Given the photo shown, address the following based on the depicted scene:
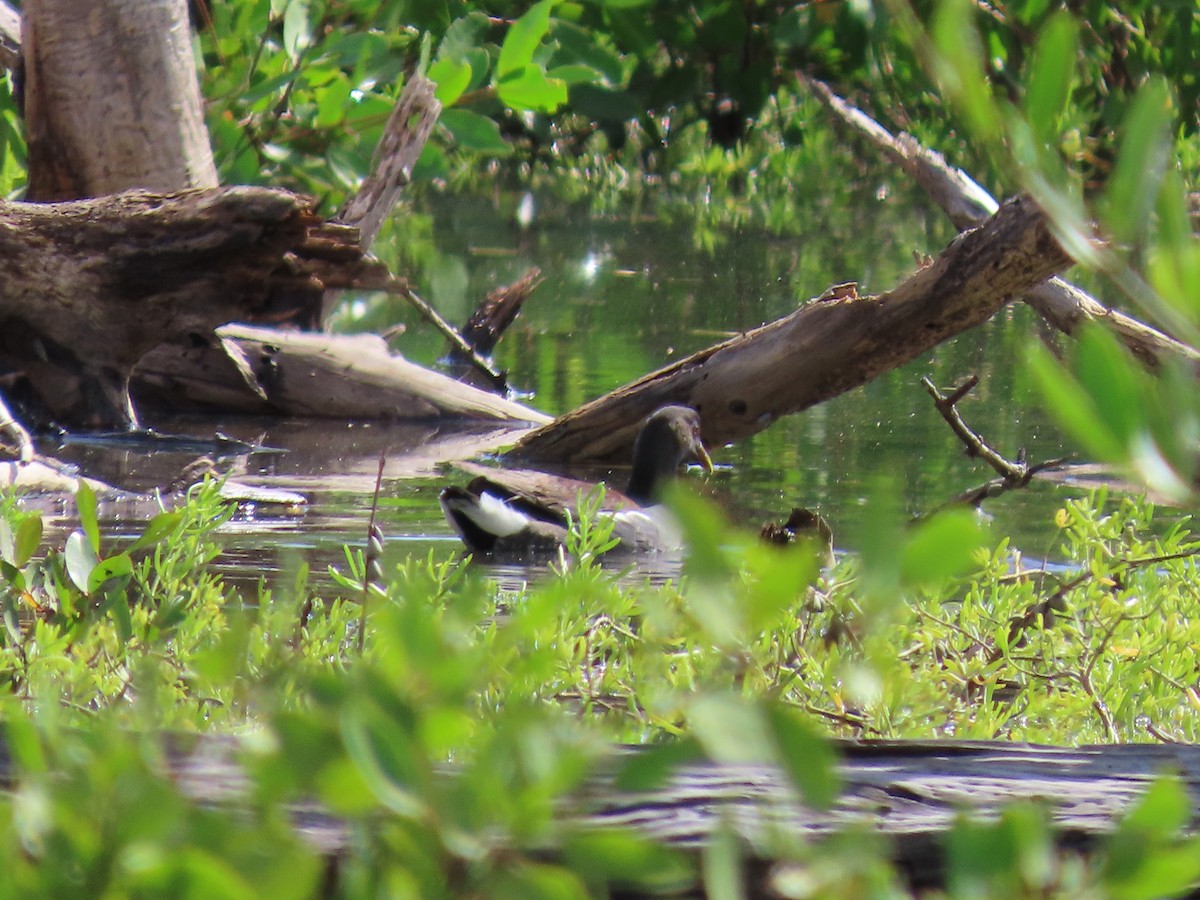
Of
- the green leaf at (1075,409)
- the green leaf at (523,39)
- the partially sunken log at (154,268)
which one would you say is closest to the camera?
the green leaf at (1075,409)

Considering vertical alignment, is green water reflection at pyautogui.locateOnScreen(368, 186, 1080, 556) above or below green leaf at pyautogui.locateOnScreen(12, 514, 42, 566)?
above

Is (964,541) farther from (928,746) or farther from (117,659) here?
(117,659)

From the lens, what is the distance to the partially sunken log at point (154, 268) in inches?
238

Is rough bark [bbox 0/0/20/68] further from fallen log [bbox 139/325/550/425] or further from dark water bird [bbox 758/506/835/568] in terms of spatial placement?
dark water bird [bbox 758/506/835/568]

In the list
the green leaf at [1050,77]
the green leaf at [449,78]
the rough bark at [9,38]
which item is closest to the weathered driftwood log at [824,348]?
the green leaf at [449,78]

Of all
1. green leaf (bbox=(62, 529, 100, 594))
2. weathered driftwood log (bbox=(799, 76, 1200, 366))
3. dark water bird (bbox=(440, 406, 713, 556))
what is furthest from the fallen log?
green leaf (bbox=(62, 529, 100, 594))

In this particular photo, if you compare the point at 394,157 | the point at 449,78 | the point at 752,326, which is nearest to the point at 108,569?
the point at 394,157

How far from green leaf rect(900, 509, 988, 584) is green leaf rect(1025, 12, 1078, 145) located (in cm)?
22

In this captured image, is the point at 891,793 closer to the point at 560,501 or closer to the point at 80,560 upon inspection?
the point at 80,560

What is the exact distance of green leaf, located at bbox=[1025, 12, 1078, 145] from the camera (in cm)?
83

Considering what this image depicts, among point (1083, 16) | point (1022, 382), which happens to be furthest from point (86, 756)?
point (1083, 16)

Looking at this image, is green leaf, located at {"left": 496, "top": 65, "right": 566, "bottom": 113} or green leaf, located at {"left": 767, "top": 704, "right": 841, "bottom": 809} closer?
green leaf, located at {"left": 767, "top": 704, "right": 841, "bottom": 809}

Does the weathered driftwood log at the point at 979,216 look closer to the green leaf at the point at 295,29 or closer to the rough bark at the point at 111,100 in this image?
the green leaf at the point at 295,29

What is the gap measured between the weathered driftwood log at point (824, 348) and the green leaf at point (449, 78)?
1664 millimetres
